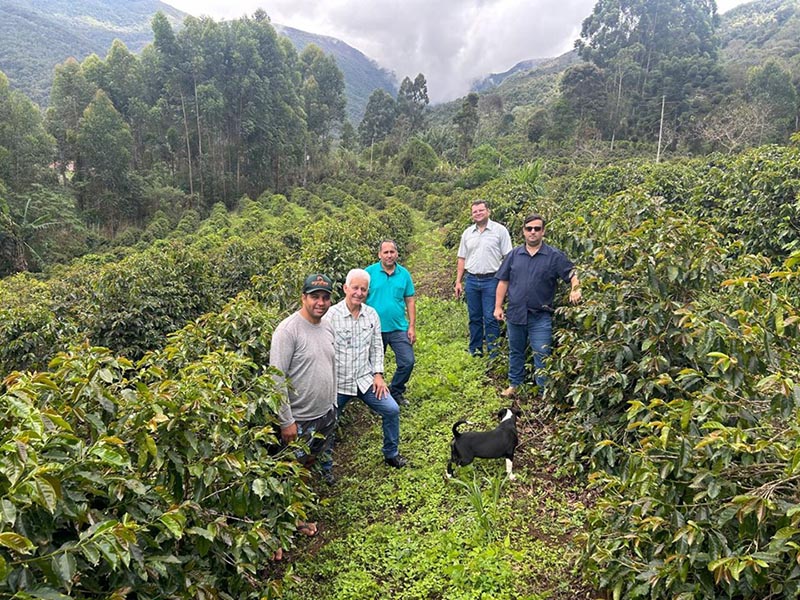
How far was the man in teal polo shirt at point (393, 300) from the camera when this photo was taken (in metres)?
4.51

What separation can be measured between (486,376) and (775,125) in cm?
3982

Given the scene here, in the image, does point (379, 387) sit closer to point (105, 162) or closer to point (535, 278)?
point (535, 278)

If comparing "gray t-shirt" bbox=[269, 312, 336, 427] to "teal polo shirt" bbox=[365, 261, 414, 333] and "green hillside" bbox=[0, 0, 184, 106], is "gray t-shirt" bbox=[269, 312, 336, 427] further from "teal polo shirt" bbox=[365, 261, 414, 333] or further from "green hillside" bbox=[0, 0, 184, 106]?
"green hillside" bbox=[0, 0, 184, 106]

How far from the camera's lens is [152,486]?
1897mm

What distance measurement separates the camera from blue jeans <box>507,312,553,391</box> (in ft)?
14.7

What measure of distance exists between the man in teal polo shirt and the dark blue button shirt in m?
1.00

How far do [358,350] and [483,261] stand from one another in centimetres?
225

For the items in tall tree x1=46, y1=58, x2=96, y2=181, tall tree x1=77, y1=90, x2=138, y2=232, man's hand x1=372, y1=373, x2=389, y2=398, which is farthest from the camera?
tall tree x1=46, y1=58, x2=96, y2=181

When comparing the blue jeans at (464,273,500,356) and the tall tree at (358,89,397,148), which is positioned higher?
the tall tree at (358,89,397,148)

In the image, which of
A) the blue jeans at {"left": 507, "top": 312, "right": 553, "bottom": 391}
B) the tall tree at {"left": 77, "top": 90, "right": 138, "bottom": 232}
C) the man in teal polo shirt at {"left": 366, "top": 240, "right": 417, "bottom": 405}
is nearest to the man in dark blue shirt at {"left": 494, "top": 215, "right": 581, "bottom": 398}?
the blue jeans at {"left": 507, "top": 312, "right": 553, "bottom": 391}

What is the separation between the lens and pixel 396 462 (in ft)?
13.2

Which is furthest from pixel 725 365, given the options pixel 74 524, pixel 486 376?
pixel 486 376

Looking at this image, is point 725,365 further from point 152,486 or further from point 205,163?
point 205,163

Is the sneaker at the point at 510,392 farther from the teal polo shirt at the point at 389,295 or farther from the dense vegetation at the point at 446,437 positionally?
the teal polo shirt at the point at 389,295
